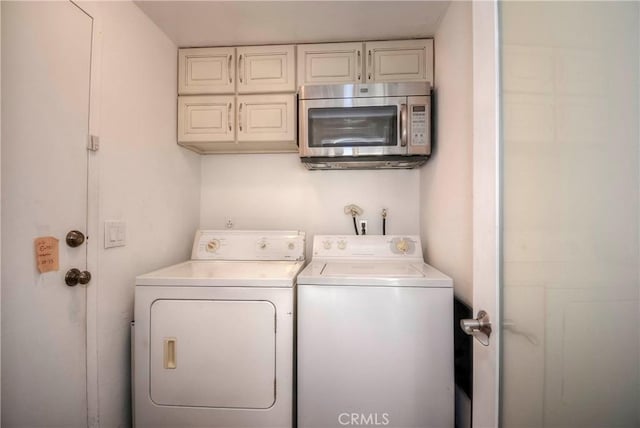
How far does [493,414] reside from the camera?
757mm

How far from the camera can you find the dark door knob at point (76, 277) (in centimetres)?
107

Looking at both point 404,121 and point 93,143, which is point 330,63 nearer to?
point 404,121

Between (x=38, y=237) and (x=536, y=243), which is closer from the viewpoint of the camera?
(x=536, y=243)

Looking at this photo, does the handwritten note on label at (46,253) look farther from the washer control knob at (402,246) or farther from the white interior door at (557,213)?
the washer control knob at (402,246)

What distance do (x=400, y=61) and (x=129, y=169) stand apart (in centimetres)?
172

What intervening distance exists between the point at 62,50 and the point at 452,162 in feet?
5.91

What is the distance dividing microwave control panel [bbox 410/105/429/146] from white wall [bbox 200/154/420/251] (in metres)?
0.45

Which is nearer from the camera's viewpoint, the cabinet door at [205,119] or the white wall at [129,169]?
the white wall at [129,169]

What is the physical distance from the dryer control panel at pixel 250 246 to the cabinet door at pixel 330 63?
1045 mm

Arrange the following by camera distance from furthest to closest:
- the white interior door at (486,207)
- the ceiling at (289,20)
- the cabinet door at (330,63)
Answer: the cabinet door at (330,63), the ceiling at (289,20), the white interior door at (486,207)

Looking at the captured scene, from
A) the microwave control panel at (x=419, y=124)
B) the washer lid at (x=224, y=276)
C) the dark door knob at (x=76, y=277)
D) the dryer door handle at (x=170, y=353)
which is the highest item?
the microwave control panel at (x=419, y=124)

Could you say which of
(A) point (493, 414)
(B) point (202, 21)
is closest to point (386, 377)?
(A) point (493, 414)

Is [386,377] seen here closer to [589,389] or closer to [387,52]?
[589,389]

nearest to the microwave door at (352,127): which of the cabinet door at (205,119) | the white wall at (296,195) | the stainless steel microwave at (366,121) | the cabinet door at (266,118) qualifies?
the stainless steel microwave at (366,121)
